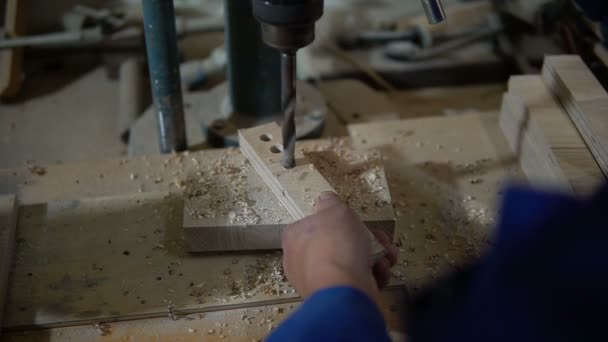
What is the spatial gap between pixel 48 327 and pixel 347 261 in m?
0.42

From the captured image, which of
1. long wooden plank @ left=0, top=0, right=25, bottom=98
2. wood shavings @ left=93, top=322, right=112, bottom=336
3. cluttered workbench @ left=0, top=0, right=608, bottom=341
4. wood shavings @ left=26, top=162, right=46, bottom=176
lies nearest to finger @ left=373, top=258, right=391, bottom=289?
cluttered workbench @ left=0, top=0, right=608, bottom=341

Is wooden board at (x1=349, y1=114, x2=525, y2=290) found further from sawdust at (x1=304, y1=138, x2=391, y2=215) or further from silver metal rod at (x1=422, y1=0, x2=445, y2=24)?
A: silver metal rod at (x1=422, y1=0, x2=445, y2=24)

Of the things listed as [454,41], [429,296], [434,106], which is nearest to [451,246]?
[429,296]

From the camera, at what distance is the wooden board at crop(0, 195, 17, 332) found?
0.85 m

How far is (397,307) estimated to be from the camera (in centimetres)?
85

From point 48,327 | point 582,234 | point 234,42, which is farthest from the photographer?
point 234,42

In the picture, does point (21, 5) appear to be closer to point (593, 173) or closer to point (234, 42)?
point (234, 42)

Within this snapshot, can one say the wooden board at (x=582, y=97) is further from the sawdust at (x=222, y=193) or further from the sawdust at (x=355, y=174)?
the sawdust at (x=222, y=193)

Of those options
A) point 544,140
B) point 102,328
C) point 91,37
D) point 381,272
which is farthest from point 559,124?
point 91,37

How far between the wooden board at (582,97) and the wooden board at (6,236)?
2.81ft

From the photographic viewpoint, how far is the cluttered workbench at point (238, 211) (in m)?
0.83

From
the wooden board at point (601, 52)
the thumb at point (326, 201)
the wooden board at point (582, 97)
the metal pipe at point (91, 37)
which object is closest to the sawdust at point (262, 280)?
the thumb at point (326, 201)

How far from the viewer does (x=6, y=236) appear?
904 mm

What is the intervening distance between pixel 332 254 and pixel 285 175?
245 mm
